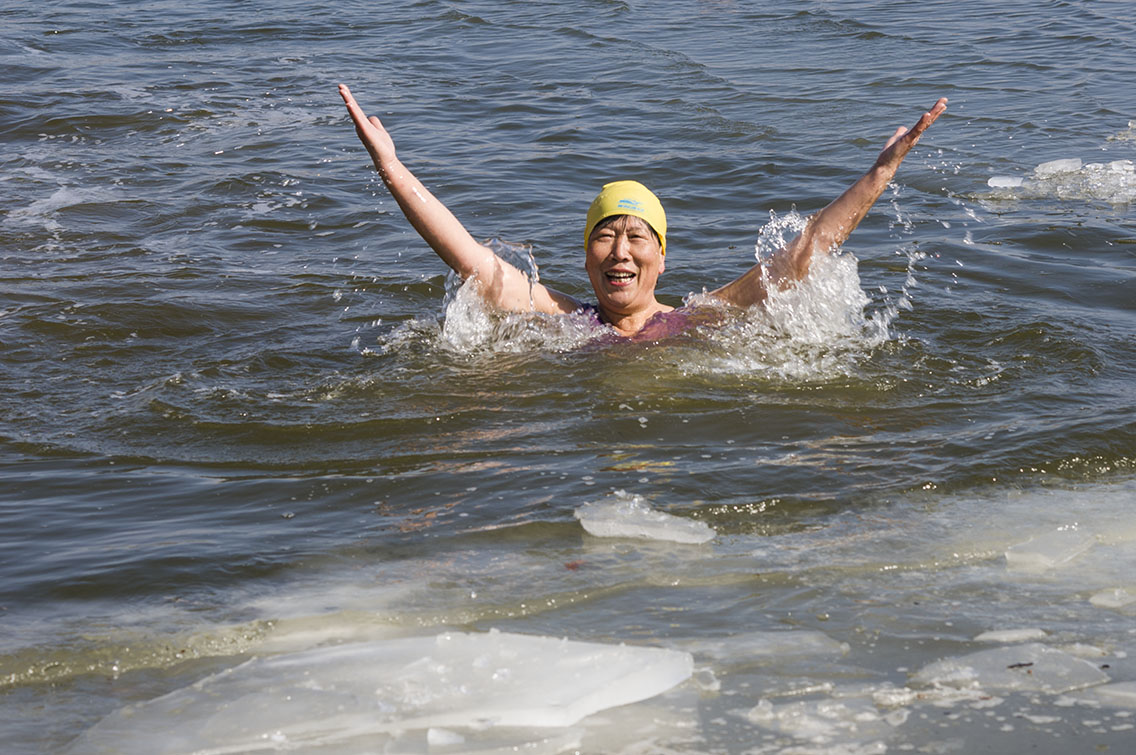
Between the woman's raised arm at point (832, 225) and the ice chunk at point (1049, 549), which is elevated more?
the woman's raised arm at point (832, 225)

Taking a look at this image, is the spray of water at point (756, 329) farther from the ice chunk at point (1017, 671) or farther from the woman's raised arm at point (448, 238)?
the ice chunk at point (1017, 671)

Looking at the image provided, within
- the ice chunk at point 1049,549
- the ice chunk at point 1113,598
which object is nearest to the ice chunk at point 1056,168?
the ice chunk at point 1049,549

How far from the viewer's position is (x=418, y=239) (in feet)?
31.0

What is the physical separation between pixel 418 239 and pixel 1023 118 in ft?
19.6

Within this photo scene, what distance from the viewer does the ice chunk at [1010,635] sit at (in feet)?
11.7

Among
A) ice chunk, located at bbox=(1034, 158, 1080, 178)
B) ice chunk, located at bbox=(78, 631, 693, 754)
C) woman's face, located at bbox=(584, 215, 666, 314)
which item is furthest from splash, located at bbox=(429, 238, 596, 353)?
ice chunk, located at bbox=(1034, 158, 1080, 178)

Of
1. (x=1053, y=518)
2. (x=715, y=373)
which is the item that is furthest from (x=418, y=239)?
(x=1053, y=518)

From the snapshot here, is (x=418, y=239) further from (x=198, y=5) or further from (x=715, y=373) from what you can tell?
(x=198, y=5)

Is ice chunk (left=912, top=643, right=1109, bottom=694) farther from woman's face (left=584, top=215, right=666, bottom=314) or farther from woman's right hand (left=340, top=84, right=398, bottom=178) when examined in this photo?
woman's right hand (left=340, top=84, right=398, bottom=178)

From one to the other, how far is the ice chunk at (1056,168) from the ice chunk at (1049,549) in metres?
6.47

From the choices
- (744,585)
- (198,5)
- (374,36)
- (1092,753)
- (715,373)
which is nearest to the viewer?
(1092,753)

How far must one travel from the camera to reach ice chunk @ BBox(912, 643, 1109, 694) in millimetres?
3324

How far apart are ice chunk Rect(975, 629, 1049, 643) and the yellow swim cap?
336cm

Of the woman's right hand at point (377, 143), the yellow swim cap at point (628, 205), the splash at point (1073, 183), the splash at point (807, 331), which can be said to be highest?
the woman's right hand at point (377, 143)
